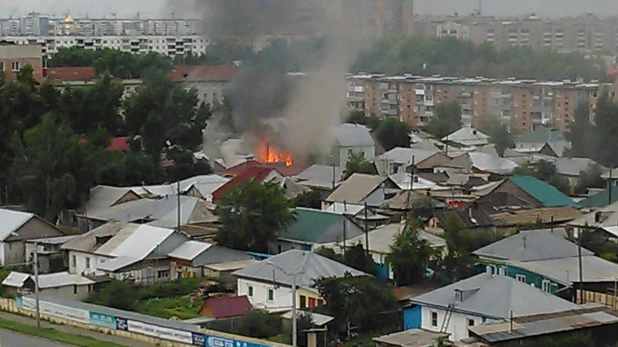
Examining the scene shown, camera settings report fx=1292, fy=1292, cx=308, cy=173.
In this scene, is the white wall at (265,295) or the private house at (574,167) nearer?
the white wall at (265,295)

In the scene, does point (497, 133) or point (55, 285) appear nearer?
point (55, 285)

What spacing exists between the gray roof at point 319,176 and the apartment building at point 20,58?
9560 millimetres

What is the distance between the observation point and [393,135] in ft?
99.6

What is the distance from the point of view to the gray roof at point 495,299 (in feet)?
40.6

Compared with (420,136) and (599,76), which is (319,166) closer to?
(420,136)

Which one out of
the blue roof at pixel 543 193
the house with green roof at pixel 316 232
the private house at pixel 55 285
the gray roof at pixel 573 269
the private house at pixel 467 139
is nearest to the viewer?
the gray roof at pixel 573 269

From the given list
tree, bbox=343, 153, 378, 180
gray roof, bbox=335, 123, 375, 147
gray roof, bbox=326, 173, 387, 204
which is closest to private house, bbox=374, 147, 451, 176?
tree, bbox=343, 153, 378, 180

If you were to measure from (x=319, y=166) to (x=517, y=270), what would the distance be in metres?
11.0

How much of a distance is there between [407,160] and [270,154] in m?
3.02

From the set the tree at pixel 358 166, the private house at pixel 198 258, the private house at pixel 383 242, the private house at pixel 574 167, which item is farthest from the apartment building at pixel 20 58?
the private house at pixel 383 242

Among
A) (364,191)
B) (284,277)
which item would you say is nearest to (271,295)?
(284,277)

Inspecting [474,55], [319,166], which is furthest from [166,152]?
[474,55]

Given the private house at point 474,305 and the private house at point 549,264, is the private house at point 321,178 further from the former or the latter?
the private house at point 474,305

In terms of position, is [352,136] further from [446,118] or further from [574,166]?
[446,118]
